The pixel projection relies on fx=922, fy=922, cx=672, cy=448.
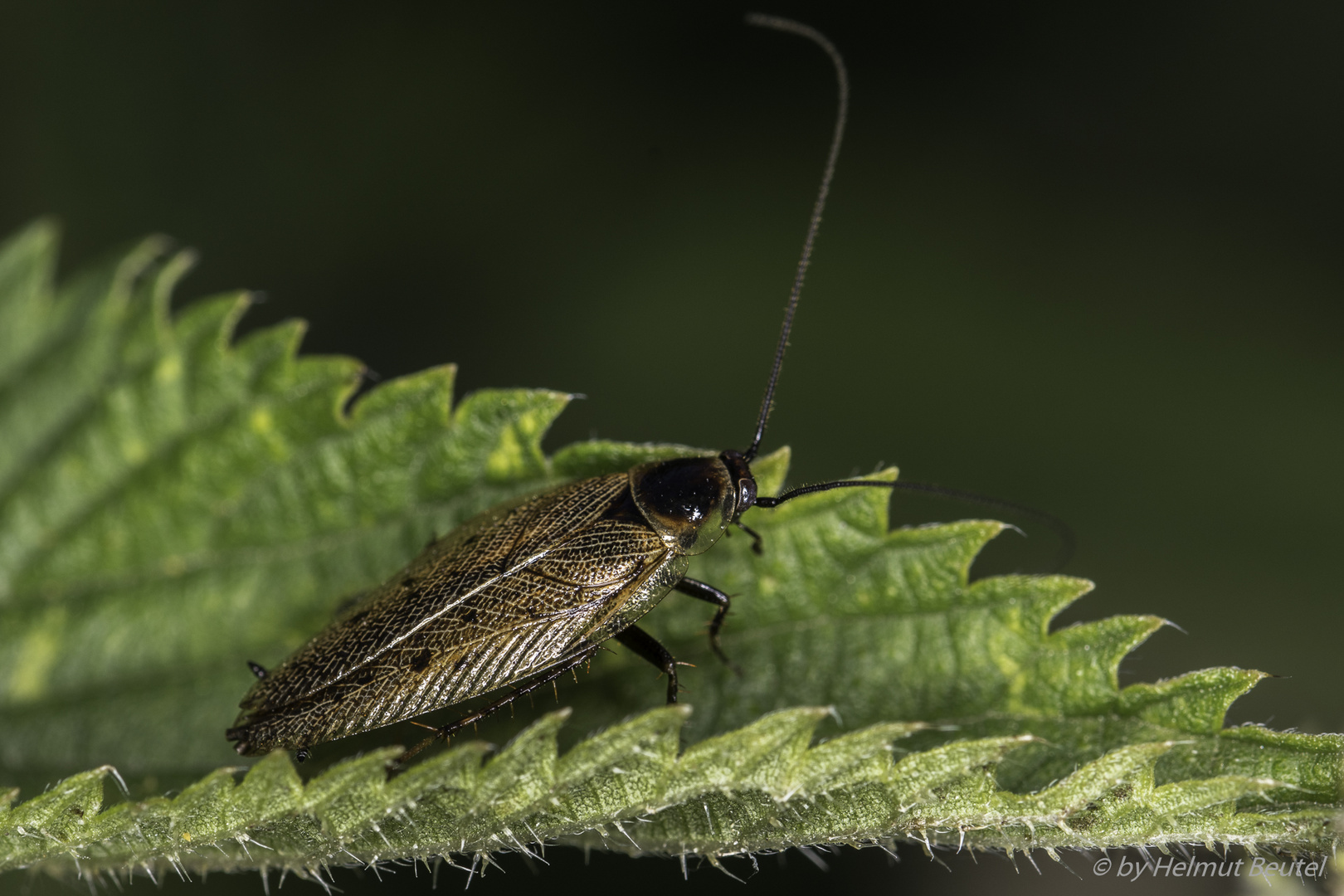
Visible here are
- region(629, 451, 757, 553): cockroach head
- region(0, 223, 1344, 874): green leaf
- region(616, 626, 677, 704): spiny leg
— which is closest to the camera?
region(0, 223, 1344, 874): green leaf

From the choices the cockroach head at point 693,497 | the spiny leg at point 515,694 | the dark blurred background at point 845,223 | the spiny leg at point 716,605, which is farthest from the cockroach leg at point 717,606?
the dark blurred background at point 845,223

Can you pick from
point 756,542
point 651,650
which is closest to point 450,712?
point 651,650

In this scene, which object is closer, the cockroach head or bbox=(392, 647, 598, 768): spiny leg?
bbox=(392, 647, 598, 768): spiny leg

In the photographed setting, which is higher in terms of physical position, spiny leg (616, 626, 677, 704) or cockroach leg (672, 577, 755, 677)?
cockroach leg (672, 577, 755, 677)

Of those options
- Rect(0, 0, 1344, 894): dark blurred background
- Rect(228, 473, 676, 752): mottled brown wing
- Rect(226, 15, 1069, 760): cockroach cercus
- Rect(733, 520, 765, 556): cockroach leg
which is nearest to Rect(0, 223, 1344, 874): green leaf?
Rect(733, 520, 765, 556): cockroach leg

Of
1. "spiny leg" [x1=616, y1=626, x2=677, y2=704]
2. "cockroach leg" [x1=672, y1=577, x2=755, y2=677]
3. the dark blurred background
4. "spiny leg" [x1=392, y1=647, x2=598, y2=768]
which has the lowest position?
"spiny leg" [x1=392, y1=647, x2=598, y2=768]

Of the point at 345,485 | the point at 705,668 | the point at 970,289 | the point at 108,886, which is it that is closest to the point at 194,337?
the point at 345,485

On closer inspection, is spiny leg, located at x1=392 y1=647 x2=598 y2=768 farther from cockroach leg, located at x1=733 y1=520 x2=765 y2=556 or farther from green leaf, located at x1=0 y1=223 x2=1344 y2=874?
cockroach leg, located at x1=733 y1=520 x2=765 y2=556
